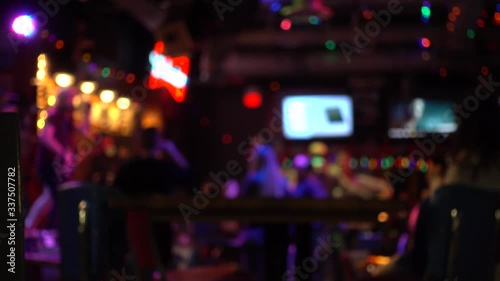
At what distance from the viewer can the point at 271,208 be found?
3.21 metres

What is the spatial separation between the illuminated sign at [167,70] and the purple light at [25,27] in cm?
237

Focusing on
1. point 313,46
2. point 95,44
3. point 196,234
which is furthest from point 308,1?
point 313,46

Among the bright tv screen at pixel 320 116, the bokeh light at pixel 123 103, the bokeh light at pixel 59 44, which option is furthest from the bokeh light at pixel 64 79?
the bright tv screen at pixel 320 116

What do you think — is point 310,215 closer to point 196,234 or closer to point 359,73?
point 196,234

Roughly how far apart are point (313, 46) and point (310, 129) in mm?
2043

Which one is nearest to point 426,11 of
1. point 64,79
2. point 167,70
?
point 167,70

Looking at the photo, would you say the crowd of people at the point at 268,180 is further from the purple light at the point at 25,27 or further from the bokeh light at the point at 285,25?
the bokeh light at the point at 285,25

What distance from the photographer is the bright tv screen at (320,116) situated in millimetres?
14367

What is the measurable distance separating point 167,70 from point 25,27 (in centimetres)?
403

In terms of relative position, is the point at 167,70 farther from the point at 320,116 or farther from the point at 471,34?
the point at 471,34

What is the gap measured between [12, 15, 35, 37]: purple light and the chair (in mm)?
4710

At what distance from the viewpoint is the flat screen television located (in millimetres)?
14820

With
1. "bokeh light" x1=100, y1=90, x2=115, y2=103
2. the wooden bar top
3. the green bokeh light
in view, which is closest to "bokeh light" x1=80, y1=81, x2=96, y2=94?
"bokeh light" x1=100, y1=90, x2=115, y2=103

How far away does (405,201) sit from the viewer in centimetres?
320
